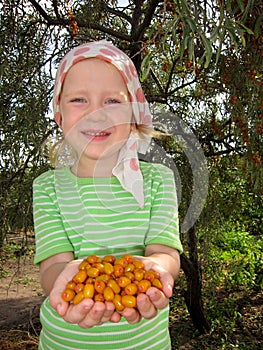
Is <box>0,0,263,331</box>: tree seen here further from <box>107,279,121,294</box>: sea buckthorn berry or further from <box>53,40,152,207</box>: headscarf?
<box>107,279,121,294</box>: sea buckthorn berry

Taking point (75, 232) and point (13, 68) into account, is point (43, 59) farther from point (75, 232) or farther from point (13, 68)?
point (75, 232)

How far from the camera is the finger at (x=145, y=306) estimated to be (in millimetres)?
937

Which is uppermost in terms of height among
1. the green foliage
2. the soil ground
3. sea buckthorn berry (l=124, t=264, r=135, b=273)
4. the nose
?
the nose

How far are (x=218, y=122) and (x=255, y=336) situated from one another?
1926mm

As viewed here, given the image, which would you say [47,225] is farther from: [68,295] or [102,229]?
[68,295]

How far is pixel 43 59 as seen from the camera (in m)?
2.86

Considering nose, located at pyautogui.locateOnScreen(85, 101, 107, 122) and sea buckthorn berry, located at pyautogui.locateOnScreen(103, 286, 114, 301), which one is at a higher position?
nose, located at pyautogui.locateOnScreen(85, 101, 107, 122)

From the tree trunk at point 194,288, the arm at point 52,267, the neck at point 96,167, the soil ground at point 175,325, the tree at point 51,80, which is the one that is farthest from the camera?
the soil ground at point 175,325

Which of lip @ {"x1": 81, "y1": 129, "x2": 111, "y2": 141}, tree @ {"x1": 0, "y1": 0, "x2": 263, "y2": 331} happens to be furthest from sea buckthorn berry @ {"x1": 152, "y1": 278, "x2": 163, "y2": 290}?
tree @ {"x1": 0, "y1": 0, "x2": 263, "y2": 331}

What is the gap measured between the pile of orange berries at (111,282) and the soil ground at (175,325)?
7.65 ft

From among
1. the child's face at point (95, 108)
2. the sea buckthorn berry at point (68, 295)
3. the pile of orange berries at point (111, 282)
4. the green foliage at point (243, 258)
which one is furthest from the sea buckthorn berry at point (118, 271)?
the green foliage at point (243, 258)

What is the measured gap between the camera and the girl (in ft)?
3.78

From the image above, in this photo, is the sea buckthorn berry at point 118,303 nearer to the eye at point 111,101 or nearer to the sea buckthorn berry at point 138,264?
the sea buckthorn berry at point 138,264

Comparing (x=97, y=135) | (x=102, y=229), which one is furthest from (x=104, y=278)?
(x=97, y=135)
